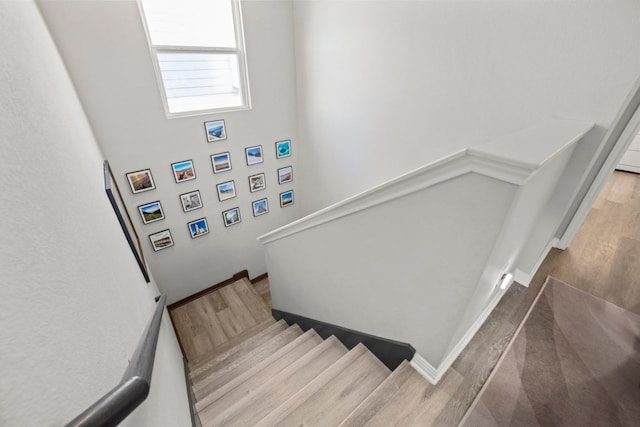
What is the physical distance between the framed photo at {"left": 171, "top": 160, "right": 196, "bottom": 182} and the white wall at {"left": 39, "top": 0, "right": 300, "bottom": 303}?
0.06 meters

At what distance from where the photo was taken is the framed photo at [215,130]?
11.1ft

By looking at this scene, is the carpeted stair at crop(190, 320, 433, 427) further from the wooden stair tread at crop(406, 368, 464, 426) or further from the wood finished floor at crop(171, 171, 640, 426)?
the wood finished floor at crop(171, 171, 640, 426)

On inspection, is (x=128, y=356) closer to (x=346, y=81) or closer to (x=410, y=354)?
(x=410, y=354)

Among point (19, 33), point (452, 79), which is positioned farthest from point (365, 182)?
point (19, 33)

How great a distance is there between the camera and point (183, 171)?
11.2 ft

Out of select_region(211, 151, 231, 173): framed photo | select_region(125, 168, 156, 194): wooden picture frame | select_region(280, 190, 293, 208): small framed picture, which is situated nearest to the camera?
select_region(125, 168, 156, 194): wooden picture frame

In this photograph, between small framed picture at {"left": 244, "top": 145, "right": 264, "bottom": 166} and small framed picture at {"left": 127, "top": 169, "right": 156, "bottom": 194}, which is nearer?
small framed picture at {"left": 127, "top": 169, "right": 156, "bottom": 194}

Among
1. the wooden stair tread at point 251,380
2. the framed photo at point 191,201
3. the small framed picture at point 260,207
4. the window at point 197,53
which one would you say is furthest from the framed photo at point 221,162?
the wooden stair tread at point 251,380

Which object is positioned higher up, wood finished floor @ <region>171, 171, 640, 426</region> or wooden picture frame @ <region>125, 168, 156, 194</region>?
wooden picture frame @ <region>125, 168, 156, 194</region>

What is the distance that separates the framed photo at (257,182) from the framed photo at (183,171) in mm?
793

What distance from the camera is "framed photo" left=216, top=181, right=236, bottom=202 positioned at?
12.4 ft

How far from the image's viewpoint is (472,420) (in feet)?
4.99

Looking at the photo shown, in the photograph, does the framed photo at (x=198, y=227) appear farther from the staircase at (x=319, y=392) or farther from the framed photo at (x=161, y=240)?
the staircase at (x=319, y=392)

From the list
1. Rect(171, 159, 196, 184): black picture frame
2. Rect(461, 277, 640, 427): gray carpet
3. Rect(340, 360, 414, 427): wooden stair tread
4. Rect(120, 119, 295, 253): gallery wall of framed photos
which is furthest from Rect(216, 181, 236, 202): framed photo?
Rect(461, 277, 640, 427): gray carpet
